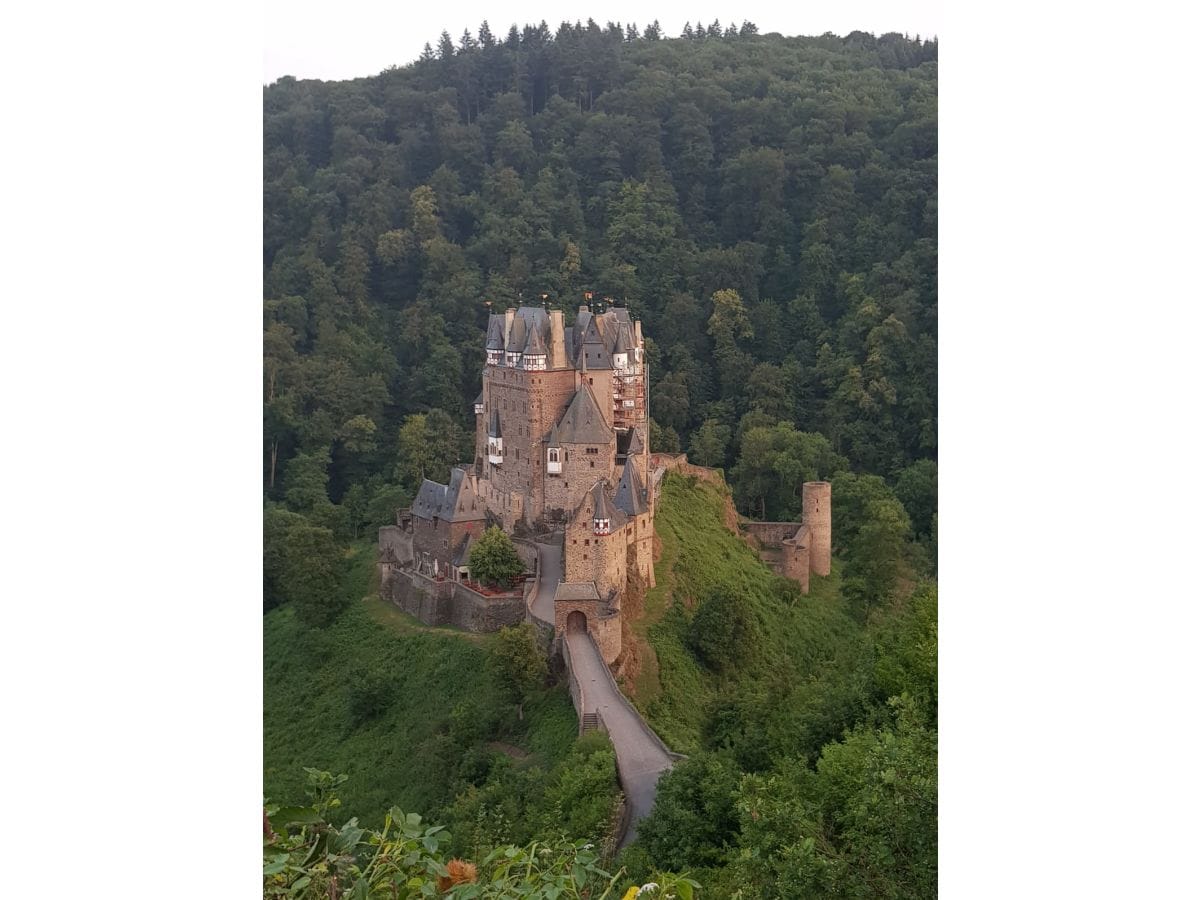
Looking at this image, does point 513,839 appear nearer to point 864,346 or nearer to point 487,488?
point 487,488

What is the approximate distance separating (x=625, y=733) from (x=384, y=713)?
12.7ft

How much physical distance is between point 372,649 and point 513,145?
17.8 metres

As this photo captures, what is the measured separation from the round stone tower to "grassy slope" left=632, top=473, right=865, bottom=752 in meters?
0.32

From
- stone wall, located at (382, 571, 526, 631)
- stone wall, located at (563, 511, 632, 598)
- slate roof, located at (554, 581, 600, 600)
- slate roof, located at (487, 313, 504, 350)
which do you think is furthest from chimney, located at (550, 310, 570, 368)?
slate roof, located at (554, 581, 600, 600)

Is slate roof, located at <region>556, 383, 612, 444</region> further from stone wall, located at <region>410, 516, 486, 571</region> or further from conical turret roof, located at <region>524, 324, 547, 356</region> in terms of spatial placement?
stone wall, located at <region>410, 516, 486, 571</region>

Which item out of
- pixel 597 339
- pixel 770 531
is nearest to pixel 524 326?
pixel 597 339

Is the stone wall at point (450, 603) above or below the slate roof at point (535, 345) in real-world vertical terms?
below

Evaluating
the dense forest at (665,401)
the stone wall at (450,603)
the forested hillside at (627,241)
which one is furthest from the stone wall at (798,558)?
the stone wall at (450,603)

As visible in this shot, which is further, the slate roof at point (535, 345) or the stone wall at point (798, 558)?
the stone wall at point (798, 558)

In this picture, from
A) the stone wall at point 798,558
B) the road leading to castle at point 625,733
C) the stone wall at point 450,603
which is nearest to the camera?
the road leading to castle at point 625,733

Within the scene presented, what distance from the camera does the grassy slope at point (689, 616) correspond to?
14703 mm

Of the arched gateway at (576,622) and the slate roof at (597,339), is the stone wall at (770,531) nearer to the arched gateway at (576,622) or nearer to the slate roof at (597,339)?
the slate roof at (597,339)

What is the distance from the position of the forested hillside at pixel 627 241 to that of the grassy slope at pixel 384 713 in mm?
3849

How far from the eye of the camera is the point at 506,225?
28453mm
